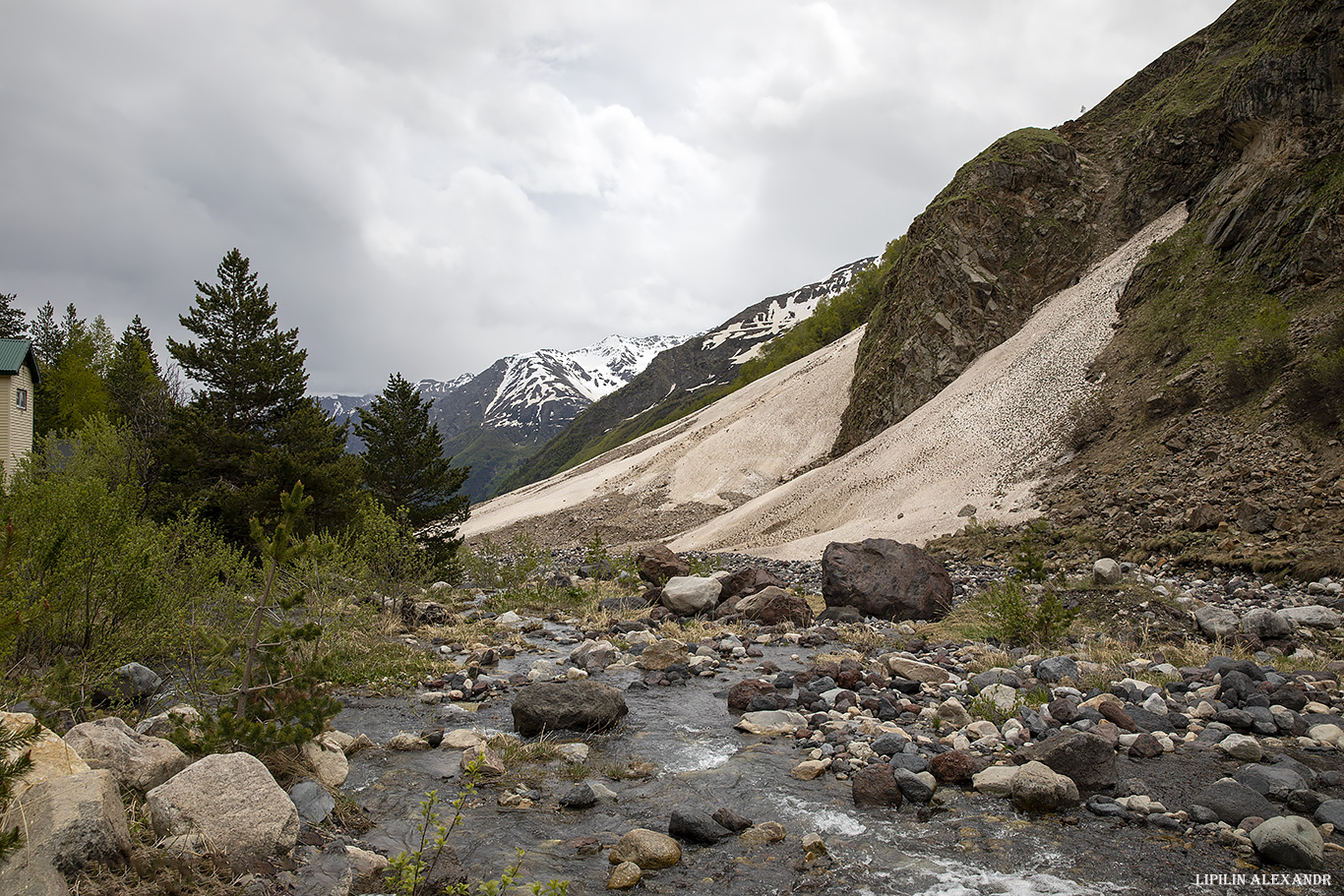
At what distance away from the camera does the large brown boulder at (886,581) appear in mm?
Answer: 16109

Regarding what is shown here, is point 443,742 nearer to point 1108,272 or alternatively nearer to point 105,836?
point 105,836

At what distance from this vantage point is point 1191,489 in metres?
19.3

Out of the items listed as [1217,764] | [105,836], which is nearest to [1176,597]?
[1217,764]

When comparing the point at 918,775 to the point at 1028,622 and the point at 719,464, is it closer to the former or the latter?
the point at 1028,622

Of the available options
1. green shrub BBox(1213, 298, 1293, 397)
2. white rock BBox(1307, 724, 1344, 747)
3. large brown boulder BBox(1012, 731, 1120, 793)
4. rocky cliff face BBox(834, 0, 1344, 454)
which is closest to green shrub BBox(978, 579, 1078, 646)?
white rock BBox(1307, 724, 1344, 747)

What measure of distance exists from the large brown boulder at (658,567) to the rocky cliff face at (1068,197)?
87.0ft

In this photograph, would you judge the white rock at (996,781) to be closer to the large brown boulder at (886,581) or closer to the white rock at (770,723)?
the white rock at (770,723)

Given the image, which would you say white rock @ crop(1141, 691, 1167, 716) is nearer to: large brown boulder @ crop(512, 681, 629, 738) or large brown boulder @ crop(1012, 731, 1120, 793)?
large brown boulder @ crop(1012, 731, 1120, 793)

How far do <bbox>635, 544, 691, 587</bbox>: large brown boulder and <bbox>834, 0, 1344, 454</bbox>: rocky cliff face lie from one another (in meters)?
26.5

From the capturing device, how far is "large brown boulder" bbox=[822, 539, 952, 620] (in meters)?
16.1

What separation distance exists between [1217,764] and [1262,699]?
6.50 ft

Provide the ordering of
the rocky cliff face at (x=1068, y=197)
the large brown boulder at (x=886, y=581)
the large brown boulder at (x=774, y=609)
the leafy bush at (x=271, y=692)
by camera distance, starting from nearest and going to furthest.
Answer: the leafy bush at (x=271, y=692) < the large brown boulder at (x=774, y=609) < the large brown boulder at (x=886, y=581) < the rocky cliff face at (x=1068, y=197)

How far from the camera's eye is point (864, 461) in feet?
123

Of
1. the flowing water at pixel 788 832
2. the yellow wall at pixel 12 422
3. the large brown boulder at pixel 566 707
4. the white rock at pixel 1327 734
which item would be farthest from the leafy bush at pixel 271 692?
the yellow wall at pixel 12 422
